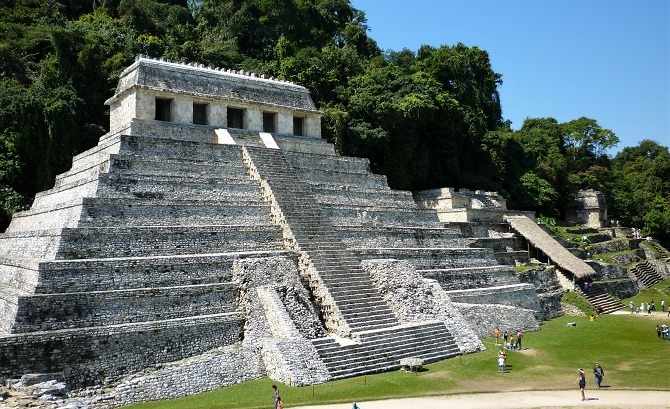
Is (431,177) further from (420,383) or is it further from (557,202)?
(420,383)

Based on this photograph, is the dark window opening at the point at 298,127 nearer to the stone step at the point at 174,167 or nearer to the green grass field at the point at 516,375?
the stone step at the point at 174,167

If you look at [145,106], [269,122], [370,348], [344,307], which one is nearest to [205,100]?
[145,106]

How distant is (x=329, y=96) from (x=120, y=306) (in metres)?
27.9

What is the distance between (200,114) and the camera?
2745 cm

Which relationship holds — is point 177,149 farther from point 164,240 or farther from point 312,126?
point 312,126

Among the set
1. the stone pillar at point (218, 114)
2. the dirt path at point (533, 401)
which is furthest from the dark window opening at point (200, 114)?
the dirt path at point (533, 401)

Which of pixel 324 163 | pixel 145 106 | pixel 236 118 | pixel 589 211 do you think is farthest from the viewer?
pixel 589 211

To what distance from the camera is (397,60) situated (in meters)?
62.5

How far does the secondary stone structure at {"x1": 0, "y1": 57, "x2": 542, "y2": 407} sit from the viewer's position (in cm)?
1545

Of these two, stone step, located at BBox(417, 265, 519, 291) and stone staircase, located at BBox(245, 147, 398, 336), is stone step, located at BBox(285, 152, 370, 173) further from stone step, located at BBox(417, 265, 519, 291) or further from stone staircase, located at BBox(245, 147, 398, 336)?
stone step, located at BBox(417, 265, 519, 291)

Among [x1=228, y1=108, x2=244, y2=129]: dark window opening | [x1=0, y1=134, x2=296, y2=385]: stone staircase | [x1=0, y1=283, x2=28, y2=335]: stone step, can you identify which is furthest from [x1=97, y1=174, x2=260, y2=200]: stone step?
[x1=228, y1=108, x2=244, y2=129]: dark window opening

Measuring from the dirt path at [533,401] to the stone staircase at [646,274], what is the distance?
27538 millimetres

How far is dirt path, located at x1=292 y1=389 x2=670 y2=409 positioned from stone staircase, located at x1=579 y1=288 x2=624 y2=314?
1574 centimetres

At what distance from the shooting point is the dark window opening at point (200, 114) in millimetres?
27250
